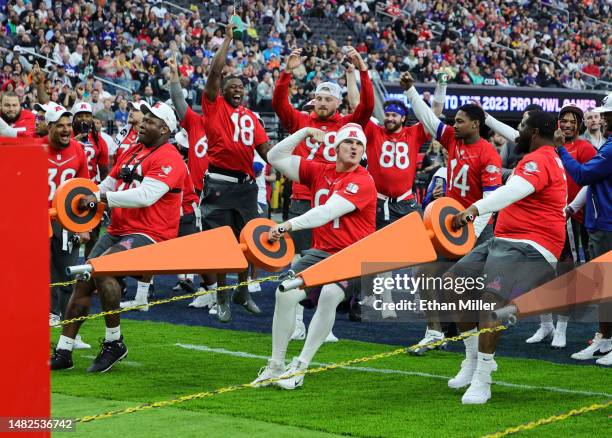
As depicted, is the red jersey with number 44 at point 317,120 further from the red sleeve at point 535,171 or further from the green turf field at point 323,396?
the red sleeve at point 535,171

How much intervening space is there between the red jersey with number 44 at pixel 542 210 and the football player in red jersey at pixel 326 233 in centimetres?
101

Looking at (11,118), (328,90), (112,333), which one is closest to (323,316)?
(112,333)

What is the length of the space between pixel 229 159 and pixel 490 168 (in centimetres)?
297

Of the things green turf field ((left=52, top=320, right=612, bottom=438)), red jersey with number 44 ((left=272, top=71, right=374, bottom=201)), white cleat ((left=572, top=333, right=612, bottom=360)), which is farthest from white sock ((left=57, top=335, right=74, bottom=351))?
white cleat ((left=572, top=333, right=612, bottom=360))

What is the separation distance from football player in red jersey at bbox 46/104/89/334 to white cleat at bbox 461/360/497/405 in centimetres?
376

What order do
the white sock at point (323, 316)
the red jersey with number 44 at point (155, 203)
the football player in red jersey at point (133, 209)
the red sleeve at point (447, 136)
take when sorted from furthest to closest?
the red sleeve at point (447, 136)
the red jersey with number 44 at point (155, 203)
the football player in red jersey at point (133, 209)
the white sock at point (323, 316)

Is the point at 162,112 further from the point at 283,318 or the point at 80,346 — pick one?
the point at 80,346

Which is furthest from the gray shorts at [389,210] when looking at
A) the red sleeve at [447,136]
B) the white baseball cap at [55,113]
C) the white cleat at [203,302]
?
the white baseball cap at [55,113]

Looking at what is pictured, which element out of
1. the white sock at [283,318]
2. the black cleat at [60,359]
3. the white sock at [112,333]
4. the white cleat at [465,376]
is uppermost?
the white sock at [283,318]

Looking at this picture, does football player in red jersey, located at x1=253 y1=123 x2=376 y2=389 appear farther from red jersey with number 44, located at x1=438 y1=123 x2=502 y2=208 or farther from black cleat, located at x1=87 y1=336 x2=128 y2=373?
red jersey with number 44, located at x1=438 y1=123 x2=502 y2=208

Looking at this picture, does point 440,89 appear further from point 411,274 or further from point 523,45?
point 523,45

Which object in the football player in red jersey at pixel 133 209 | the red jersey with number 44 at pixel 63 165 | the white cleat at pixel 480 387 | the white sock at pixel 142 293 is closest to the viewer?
the white cleat at pixel 480 387

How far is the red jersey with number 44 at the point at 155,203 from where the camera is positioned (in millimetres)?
8172

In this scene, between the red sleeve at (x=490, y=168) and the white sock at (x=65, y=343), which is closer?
the white sock at (x=65, y=343)
